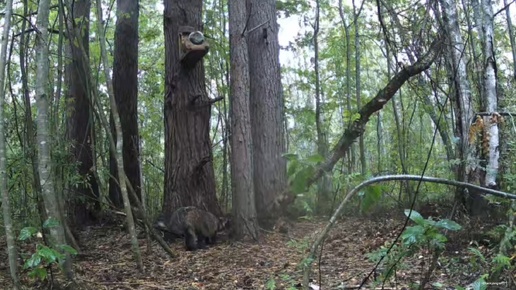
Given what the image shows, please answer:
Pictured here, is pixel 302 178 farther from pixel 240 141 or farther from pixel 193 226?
pixel 193 226

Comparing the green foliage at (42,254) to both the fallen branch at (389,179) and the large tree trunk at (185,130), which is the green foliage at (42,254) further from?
the large tree trunk at (185,130)

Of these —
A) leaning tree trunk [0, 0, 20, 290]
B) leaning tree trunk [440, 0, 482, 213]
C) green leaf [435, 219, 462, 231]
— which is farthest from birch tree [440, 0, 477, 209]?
leaning tree trunk [0, 0, 20, 290]

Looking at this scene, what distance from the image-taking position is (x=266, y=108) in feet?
27.0

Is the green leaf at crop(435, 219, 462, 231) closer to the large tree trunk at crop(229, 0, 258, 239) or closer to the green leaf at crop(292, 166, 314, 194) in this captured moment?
the green leaf at crop(292, 166, 314, 194)

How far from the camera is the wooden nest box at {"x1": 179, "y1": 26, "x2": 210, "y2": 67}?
6.80 m

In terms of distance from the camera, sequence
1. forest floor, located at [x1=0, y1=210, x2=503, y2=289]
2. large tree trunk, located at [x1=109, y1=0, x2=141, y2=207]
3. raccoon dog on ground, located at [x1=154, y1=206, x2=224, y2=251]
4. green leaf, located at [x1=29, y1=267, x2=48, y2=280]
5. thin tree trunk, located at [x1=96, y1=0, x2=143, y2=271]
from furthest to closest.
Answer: large tree trunk, located at [x1=109, y1=0, x2=141, y2=207] < raccoon dog on ground, located at [x1=154, y1=206, x2=224, y2=251] < thin tree trunk, located at [x1=96, y1=0, x2=143, y2=271] < forest floor, located at [x1=0, y1=210, x2=503, y2=289] < green leaf, located at [x1=29, y1=267, x2=48, y2=280]

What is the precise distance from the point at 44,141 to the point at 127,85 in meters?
5.96

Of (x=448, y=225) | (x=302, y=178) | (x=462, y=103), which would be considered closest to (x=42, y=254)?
(x=302, y=178)

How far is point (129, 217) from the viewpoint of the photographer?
5.02m

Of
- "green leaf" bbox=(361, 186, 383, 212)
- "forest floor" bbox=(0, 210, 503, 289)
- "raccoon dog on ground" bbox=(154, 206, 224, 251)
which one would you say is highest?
"green leaf" bbox=(361, 186, 383, 212)

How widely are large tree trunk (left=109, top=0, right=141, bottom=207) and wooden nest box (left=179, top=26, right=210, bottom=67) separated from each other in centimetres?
279

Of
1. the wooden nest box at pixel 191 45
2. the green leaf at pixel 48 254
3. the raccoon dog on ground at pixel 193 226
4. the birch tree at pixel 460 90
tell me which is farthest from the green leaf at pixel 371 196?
the wooden nest box at pixel 191 45

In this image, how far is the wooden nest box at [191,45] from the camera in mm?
6805

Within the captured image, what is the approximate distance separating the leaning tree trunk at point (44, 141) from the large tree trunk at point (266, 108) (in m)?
4.29
